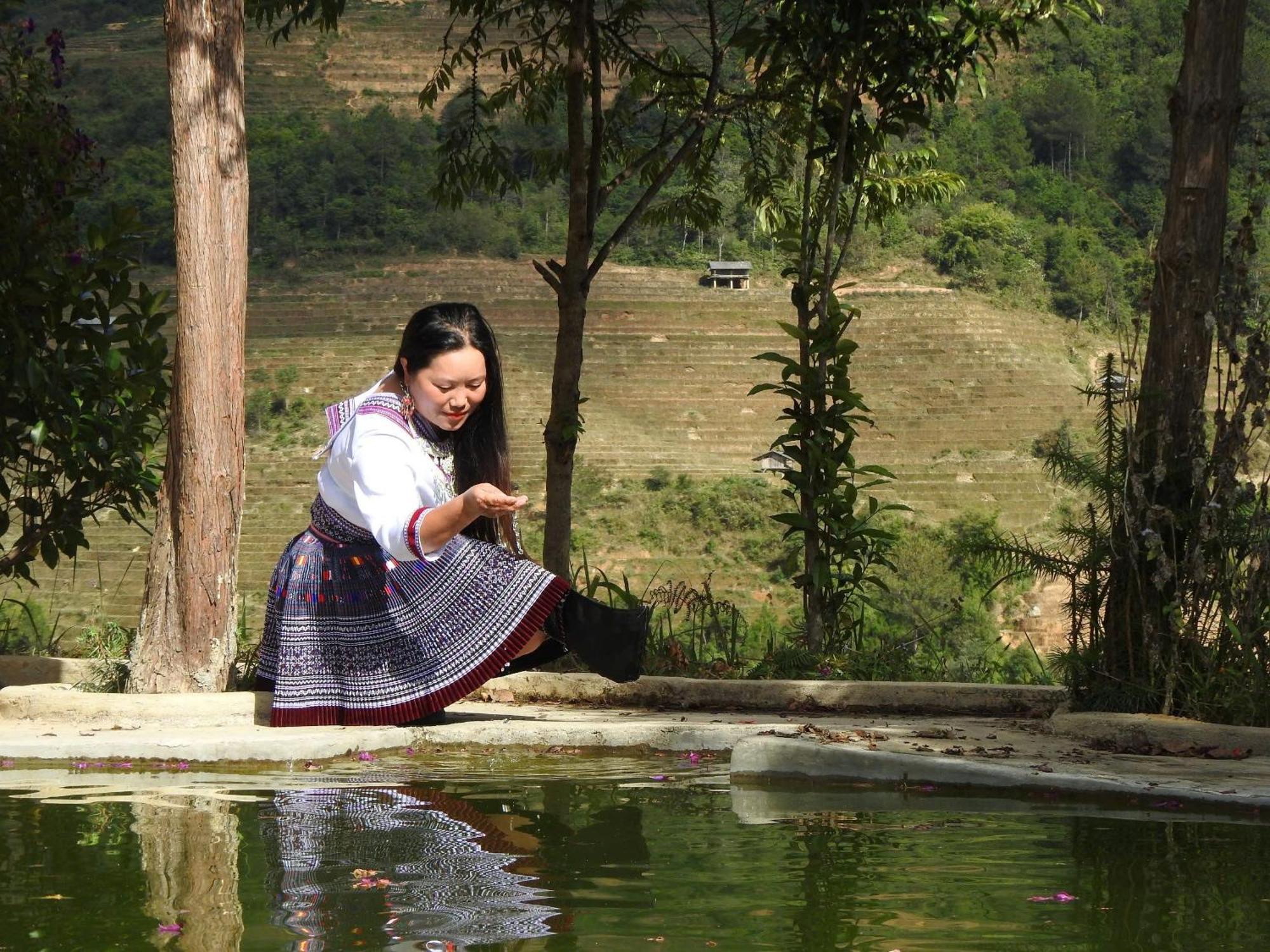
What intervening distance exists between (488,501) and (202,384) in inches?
76.7

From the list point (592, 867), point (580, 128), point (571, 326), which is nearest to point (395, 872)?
point (592, 867)

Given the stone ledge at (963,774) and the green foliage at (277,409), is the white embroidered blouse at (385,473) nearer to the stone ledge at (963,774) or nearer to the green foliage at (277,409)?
the stone ledge at (963,774)

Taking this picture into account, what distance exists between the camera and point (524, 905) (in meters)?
2.60

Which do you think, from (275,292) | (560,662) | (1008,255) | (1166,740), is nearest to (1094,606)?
(1166,740)

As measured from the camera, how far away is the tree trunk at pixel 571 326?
7.23 metres

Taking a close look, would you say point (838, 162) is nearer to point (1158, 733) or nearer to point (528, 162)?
point (1158, 733)

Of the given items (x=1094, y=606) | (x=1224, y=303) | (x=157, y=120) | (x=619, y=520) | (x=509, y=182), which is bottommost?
(x=619, y=520)

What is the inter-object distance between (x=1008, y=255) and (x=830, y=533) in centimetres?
8048

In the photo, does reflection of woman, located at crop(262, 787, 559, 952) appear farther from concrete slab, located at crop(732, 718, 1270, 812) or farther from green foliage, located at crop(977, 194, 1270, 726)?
green foliage, located at crop(977, 194, 1270, 726)

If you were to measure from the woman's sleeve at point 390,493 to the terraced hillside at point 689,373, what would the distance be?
5420 cm

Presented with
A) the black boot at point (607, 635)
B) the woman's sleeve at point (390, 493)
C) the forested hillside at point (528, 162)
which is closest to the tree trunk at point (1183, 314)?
the black boot at point (607, 635)

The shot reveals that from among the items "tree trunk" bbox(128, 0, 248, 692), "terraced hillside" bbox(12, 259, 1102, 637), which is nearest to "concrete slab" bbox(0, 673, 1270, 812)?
"tree trunk" bbox(128, 0, 248, 692)

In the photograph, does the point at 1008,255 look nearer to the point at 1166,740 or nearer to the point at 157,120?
the point at 157,120

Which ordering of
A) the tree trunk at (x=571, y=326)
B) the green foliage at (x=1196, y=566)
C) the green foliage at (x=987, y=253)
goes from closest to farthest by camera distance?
the green foliage at (x=1196, y=566) < the tree trunk at (x=571, y=326) < the green foliage at (x=987, y=253)
